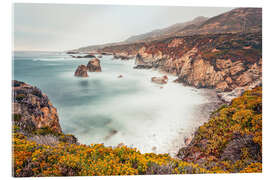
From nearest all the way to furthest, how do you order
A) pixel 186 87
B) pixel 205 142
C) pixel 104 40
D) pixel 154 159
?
pixel 154 159, pixel 205 142, pixel 104 40, pixel 186 87

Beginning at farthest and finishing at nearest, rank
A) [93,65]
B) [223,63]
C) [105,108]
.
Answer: [223,63]
[93,65]
[105,108]

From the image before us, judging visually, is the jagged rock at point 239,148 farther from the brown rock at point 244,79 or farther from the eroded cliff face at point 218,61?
the brown rock at point 244,79

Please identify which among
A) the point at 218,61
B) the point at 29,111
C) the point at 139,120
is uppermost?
the point at 218,61

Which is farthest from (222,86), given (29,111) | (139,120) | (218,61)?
(29,111)

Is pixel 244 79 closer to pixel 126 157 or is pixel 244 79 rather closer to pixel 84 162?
pixel 126 157

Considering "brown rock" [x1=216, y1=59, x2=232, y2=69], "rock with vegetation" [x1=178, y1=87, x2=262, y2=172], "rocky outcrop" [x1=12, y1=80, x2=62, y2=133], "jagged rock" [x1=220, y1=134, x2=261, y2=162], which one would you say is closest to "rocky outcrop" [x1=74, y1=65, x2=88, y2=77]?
"rocky outcrop" [x1=12, y1=80, x2=62, y2=133]

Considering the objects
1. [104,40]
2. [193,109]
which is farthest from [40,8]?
[193,109]

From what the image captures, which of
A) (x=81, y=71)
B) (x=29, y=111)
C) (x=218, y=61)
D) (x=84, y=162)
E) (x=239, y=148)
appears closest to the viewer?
(x=84, y=162)
